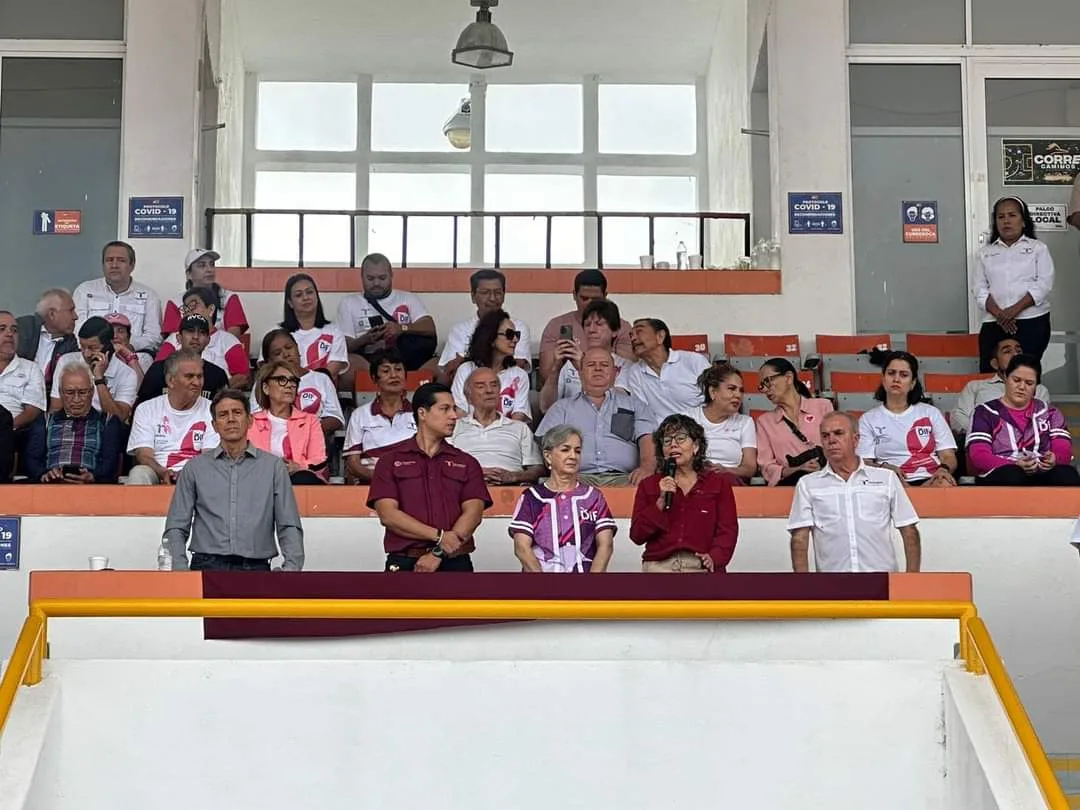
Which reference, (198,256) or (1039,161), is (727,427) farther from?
(1039,161)

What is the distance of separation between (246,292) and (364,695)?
5949mm

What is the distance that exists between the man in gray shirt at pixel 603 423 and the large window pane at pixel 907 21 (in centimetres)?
453

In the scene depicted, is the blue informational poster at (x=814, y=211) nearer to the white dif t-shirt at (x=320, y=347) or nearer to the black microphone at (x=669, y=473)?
the white dif t-shirt at (x=320, y=347)

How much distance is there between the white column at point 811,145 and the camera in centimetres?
1069

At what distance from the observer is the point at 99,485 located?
736 cm

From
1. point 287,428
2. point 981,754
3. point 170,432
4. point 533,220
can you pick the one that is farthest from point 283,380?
point 533,220

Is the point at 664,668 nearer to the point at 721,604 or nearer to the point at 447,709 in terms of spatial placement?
the point at 721,604

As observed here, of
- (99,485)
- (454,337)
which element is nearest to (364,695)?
(99,485)

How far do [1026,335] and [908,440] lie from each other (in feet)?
7.90

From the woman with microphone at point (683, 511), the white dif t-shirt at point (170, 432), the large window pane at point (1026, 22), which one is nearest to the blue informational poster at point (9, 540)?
the white dif t-shirt at point (170, 432)

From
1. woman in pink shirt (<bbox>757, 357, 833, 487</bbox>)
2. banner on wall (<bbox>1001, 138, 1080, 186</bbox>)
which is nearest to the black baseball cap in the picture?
woman in pink shirt (<bbox>757, 357, 833, 487</bbox>)

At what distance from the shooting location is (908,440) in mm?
7820

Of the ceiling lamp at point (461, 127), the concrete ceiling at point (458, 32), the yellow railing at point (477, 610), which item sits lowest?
the yellow railing at point (477, 610)

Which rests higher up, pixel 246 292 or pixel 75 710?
pixel 246 292
